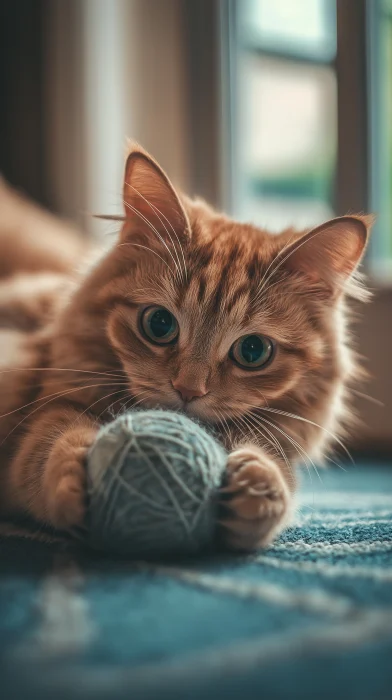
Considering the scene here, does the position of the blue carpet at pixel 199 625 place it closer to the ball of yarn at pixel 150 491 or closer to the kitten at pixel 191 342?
the ball of yarn at pixel 150 491

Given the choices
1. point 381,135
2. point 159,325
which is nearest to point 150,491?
point 159,325

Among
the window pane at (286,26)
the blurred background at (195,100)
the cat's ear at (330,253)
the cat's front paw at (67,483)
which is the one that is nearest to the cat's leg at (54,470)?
the cat's front paw at (67,483)

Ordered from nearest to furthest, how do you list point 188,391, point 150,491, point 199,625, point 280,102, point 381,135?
point 199,625 → point 150,491 → point 188,391 → point 381,135 → point 280,102

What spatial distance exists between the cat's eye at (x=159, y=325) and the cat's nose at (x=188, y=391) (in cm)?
12

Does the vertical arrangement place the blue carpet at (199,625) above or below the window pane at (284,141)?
below

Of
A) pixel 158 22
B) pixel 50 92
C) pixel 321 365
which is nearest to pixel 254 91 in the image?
pixel 158 22

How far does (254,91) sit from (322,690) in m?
2.45

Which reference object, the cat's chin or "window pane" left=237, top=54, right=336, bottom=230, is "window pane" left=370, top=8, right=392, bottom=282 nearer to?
"window pane" left=237, top=54, right=336, bottom=230

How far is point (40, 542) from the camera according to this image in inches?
42.5

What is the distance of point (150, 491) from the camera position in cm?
92

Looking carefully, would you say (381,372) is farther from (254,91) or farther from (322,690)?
(322,690)

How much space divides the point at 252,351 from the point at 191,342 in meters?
0.12

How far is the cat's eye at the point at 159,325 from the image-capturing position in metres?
1.23

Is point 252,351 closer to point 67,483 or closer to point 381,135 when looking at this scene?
point 67,483
